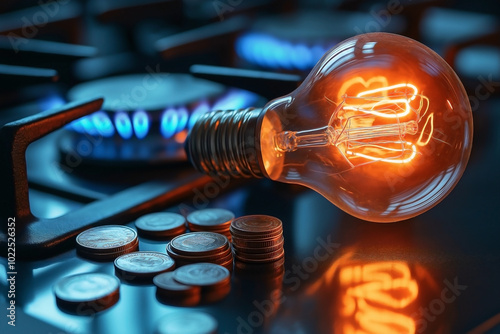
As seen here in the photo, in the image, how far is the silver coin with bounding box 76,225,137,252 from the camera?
61 cm

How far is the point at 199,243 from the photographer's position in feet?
2.03

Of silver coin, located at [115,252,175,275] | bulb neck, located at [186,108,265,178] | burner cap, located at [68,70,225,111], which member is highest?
burner cap, located at [68,70,225,111]

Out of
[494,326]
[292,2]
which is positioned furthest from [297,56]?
[494,326]

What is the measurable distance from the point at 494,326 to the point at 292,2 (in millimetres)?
1040

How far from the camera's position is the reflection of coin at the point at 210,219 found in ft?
2.19

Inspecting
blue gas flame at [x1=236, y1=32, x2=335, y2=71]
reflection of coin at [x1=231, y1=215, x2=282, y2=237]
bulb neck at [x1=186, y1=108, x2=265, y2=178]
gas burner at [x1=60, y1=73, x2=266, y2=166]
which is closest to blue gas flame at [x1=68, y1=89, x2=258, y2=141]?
gas burner at [x1=60, y1=73, x2=266, y2=166]

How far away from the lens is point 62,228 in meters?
0.65

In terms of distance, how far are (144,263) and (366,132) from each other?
0.24m

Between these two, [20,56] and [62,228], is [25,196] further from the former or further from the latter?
[20,56]

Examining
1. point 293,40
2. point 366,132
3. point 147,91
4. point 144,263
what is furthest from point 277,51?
point 144,263

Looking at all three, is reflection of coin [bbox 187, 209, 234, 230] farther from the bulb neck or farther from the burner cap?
the burner cap

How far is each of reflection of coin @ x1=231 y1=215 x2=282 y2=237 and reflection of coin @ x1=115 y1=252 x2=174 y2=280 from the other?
7 cm

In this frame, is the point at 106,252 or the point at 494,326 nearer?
the point at 494,326

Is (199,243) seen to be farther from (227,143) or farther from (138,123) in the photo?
(138,123)
